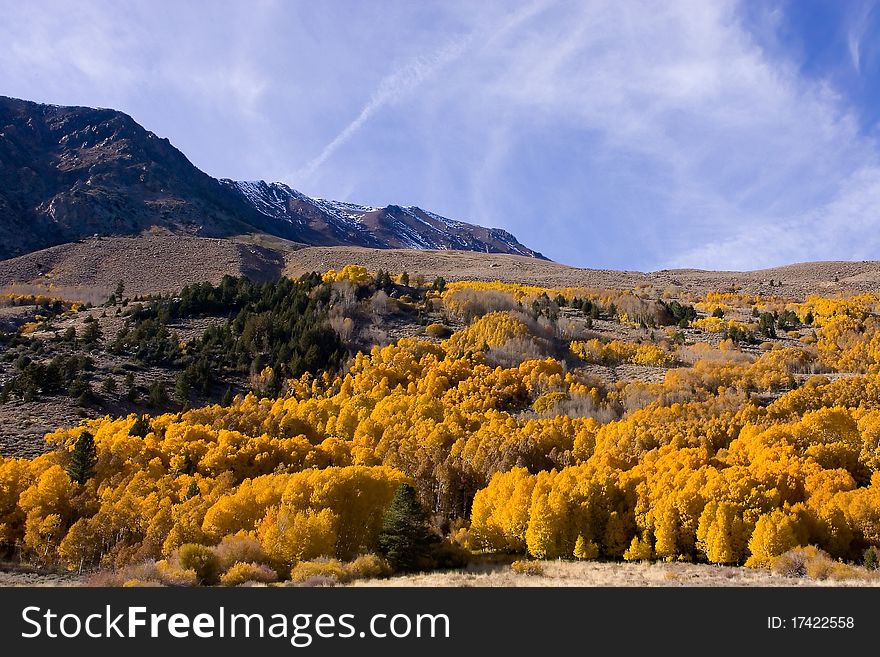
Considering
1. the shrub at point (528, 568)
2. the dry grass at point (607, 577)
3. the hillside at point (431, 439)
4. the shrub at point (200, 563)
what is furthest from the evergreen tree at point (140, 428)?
the shrub at point (528, 568)

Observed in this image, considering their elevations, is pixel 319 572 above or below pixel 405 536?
below

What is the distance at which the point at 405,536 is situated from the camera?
3619 centimetres

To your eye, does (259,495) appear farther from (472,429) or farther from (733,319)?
(733,319)

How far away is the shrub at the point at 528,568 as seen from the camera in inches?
1421

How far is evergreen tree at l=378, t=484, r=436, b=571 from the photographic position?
3612 cm

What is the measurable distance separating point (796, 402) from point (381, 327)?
5702cm

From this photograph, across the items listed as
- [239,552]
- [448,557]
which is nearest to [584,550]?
[448,557]

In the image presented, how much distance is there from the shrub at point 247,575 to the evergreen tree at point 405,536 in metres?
6.65

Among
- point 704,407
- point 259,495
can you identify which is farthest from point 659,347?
point 259,495

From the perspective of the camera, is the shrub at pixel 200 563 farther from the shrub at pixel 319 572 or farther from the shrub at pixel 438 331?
the shrub at pixel 438 331

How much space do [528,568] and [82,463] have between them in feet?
114

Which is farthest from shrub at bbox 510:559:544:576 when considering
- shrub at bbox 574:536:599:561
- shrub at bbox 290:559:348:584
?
shrub at bbox 290:559:348:584

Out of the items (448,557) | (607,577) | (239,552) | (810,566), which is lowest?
(448,557)

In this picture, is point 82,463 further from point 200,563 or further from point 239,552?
point 200,563
